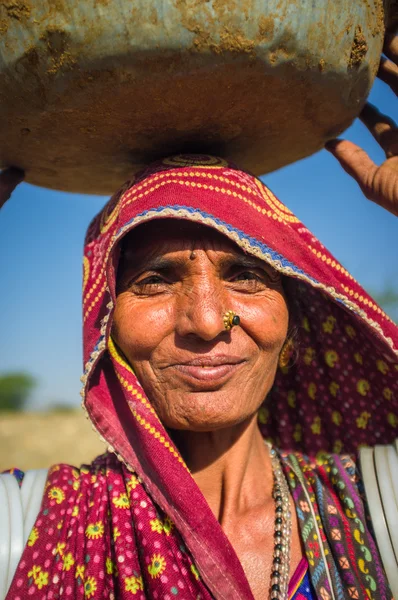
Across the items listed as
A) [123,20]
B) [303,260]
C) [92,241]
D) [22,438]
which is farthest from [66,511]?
[22,438]

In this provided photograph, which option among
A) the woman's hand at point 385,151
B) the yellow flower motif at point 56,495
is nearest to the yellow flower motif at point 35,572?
the yellow flower motif at point 56,495

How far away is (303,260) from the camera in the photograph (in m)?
1.86

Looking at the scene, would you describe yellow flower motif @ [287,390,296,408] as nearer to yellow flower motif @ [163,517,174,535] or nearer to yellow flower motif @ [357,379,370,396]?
yellow flower motif @ [357,379,370,396]

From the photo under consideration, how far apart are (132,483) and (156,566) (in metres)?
0.29

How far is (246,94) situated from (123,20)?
42cm

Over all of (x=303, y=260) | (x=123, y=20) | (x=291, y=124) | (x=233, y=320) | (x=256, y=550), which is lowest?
(x=256, y=550)

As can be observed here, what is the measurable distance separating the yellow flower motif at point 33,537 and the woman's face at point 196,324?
20.7 inches

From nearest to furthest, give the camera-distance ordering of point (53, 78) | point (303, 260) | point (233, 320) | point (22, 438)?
point (53, 78), point (233, 320), point (303, 260), point (22, 438)

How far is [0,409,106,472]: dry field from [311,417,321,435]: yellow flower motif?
35.3ft

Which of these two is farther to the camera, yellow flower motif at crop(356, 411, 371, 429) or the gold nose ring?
yellow flower motif at crop(356, 411, 371, 429)

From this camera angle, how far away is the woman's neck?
1934 mm

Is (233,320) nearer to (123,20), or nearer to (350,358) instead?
(350,358)

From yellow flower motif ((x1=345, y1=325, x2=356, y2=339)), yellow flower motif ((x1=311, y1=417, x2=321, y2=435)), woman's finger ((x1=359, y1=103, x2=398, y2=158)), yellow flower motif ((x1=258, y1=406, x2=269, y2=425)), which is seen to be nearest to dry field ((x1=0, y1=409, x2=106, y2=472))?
yellow flower motif ((x1=258, y1=406, x2=269, y2=425))

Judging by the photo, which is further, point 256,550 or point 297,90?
point 256,550
